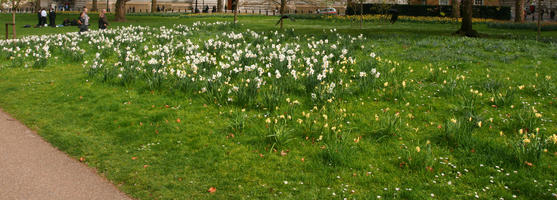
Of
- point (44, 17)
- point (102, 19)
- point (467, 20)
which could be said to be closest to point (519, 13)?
point (467, 20)

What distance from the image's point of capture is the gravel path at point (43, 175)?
482 cm

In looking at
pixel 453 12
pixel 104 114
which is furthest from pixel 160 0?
pixel 104 114

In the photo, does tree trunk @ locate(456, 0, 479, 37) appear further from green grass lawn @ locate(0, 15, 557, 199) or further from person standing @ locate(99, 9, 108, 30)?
person standing @ locate(99, 9, 108, 30)

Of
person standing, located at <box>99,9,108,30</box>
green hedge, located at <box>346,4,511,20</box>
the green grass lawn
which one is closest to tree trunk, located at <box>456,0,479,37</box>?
the green grass lawn

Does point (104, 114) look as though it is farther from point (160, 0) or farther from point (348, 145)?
point (160, 0)

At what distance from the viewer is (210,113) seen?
7.46 meters

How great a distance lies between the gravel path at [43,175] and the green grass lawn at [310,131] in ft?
0.64

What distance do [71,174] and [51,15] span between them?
96.8 ft

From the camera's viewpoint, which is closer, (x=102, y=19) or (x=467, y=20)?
(x=467, y=20)

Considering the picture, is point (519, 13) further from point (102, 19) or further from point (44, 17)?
point (44, 17)

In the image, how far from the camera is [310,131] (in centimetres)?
620

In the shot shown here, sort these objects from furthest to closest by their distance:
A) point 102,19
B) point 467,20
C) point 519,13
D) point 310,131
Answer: point 519,13
point 102,19
point 467,20
point 310,131

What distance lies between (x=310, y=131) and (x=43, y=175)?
3.28 meters

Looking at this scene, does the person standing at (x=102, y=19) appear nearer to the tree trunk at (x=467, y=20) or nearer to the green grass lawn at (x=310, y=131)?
the green grass lawn at (x=310, y=131)
